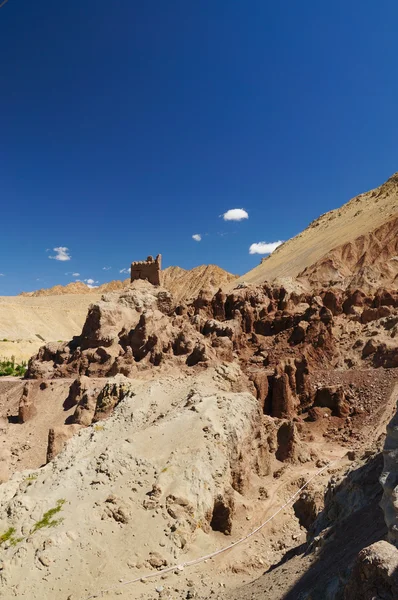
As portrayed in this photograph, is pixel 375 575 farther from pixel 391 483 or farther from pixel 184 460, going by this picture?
pixel 184 460

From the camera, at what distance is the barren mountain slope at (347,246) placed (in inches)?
1911

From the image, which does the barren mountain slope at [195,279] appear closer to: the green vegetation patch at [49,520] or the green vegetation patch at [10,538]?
the green vegetation patch at [49,520]

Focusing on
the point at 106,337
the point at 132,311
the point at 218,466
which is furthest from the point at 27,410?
the point at 218,466

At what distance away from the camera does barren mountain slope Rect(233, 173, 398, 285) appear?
4853 cm

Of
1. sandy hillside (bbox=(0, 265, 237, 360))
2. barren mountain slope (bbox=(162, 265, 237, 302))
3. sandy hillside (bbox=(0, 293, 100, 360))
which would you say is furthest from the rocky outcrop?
barren mountain slope (bbox=(162, 265, 237, 302))

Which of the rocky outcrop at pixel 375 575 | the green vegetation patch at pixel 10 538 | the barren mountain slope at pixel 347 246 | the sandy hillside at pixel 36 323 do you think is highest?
the barren mountain slope at pixel 347 246

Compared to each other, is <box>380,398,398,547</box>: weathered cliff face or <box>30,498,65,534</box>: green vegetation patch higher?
<box>380,398,398,547</box>: weathered cliff face

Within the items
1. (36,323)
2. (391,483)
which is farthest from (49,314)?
(391,483)

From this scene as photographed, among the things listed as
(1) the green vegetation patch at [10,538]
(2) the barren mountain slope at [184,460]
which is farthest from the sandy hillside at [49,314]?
(1) the green vegetation patch at [10,538]

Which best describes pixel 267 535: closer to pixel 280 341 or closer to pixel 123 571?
pixel 123 571

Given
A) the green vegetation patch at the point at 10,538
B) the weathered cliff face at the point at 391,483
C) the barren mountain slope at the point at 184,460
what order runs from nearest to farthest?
the weathered cliff face at the point at 391,483
the barren mountain slope at the point at 184,460
the green vegetation patch at the point at 10,538

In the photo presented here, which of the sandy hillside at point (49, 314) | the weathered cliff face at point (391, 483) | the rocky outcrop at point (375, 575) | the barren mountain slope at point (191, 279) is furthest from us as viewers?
the barren mountain slope at point (191, 279)

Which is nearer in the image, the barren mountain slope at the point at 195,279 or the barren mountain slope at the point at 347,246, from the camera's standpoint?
the barren mountain slope at the point at 347,246

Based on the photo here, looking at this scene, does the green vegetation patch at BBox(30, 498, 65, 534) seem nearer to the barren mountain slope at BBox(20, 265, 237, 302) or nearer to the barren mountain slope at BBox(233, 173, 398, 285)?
the barren mountain slope at BBox(233, 173, 398, 285)
